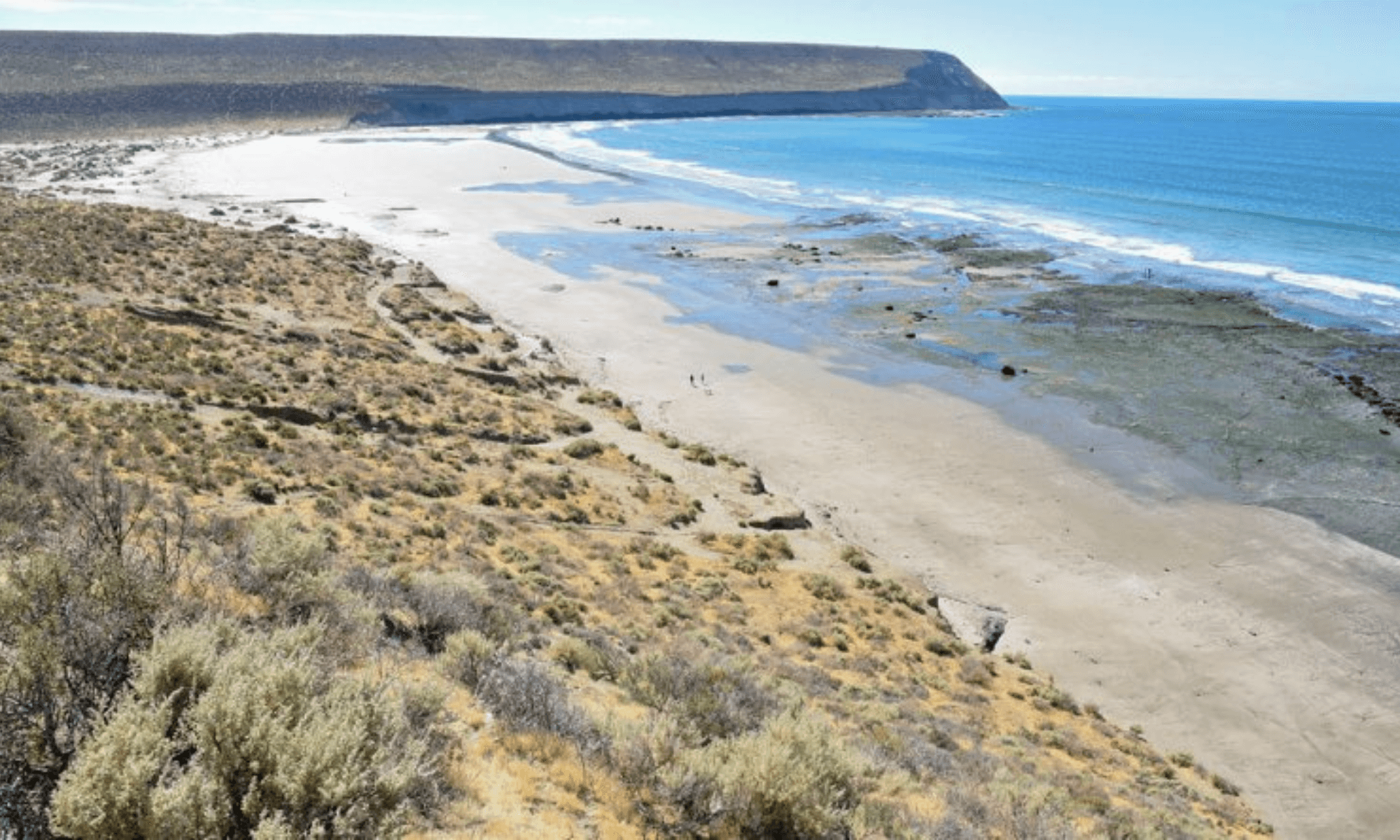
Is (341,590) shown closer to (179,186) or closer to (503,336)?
(503,336)

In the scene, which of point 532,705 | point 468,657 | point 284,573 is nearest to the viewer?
point 532,705

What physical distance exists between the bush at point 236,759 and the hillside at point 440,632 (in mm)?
26

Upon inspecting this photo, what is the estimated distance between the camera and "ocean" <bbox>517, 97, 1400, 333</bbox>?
52.8m

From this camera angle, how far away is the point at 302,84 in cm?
15500

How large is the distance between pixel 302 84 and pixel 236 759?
172174 mm

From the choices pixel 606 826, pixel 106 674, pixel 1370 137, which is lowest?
pixel 606 826

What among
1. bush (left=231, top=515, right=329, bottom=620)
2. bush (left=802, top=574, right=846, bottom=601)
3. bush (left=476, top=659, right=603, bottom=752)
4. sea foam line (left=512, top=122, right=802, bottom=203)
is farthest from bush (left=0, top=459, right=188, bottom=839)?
sea foam line (left=512, top=122, right=802, bottom=203)

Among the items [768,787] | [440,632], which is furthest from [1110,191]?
[768,787]

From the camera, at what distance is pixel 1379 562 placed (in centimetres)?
2136

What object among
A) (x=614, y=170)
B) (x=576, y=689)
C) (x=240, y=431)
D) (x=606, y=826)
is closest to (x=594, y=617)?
(x=576, y=689)

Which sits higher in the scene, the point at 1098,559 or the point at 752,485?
the point at 1098,559

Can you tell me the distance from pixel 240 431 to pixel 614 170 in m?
81.4

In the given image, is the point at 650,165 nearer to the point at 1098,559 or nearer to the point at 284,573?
the point at 1098,559

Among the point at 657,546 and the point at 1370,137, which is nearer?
the point at 657,546
